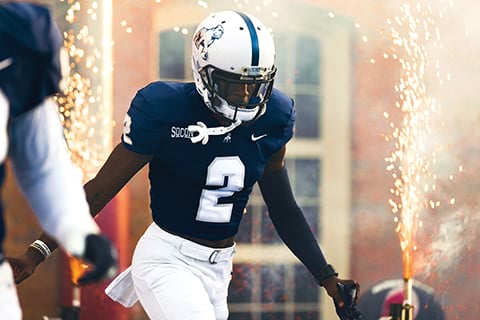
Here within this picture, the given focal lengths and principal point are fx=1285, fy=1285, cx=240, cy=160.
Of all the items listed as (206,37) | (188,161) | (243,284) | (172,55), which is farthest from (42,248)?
(243,284)

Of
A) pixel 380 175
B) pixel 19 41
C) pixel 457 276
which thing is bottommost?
pixel 457 276

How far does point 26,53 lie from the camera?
2596 mm

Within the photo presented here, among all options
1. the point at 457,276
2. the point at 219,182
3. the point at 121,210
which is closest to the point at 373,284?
the point at 457,276

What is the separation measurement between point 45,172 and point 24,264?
1.04m

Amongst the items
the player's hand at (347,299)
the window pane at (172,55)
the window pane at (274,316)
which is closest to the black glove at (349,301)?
the player's hand at (347,299)

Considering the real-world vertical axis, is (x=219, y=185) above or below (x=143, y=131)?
below

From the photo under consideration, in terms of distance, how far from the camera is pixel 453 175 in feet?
26.0

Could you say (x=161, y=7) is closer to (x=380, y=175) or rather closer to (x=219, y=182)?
(x=380, y=175)

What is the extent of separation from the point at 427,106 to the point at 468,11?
2.14 feet

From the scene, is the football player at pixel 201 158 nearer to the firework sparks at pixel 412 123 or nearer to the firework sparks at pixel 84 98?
the firework sparks at pixel 84 98

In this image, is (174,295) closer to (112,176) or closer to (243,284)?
(112,176)

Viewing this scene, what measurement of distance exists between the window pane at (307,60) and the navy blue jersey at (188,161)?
3.78 metres

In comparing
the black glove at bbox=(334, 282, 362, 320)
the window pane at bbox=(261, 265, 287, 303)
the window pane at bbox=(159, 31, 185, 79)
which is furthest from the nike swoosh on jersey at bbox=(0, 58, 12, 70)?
the window pane at bbox=(261, 265, 287, 303)

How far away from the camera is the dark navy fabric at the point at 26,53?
8.46 ft
